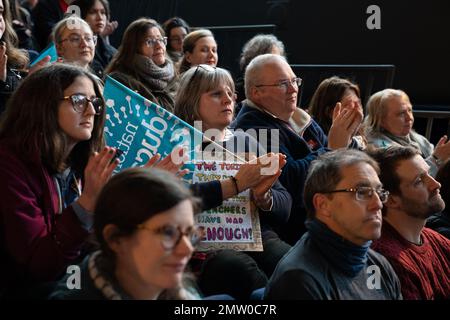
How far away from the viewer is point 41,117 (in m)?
2.58

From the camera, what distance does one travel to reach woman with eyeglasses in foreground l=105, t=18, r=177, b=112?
4355 millimetres

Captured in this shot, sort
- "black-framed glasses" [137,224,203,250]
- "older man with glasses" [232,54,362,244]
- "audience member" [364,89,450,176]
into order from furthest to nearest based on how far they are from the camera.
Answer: "audience member" [364,89,450,176] → "older man with glasses" [232,54,362,244] → "black-framed glasses" [137,224,203,250]

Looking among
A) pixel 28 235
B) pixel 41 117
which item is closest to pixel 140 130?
pixel 41 117

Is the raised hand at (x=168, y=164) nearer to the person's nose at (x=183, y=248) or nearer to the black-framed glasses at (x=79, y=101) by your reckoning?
the black-framed glasses at (x=79, y=101)

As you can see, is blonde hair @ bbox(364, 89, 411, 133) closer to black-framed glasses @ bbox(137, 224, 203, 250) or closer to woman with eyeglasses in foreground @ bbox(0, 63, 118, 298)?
woman with eyeglasses in foreground @ bbox(0, 63, 118, 298)

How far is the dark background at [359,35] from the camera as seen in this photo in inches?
246

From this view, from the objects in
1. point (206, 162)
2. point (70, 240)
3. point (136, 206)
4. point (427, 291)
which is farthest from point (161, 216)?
point (427, 291)

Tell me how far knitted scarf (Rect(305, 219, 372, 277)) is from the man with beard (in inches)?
18.3

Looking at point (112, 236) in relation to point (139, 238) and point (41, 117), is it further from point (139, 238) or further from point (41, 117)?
point (41, 117)

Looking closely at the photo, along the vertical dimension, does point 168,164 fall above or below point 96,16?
below

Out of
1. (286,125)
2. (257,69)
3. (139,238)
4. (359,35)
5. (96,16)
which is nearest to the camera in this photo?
(139,238)

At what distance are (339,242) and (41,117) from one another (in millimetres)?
1100

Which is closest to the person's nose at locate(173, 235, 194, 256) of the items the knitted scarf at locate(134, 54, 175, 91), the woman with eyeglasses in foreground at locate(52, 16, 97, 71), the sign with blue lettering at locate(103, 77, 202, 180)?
the sign with blue lettering at locate(103, 77, 202, 180)

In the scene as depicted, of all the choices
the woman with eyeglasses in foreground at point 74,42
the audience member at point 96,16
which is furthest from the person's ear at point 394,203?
the audience member at point 96,16
